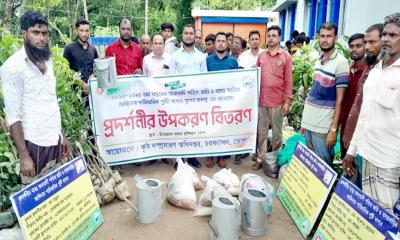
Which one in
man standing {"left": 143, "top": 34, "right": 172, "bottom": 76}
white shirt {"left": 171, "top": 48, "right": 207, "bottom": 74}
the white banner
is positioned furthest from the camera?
man standing {"left": 143, "top": 34, "right": 172, "bottom": 76}

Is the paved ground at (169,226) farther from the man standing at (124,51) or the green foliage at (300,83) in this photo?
the green foliage at (300,83)

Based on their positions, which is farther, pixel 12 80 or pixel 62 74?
pixel 62 74

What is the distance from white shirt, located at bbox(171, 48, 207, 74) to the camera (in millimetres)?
5148

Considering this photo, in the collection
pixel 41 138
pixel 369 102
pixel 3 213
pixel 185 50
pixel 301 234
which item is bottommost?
pixel 301 234

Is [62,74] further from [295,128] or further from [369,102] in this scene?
[295,128]

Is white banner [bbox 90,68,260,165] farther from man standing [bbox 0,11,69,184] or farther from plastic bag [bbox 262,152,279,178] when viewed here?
man standing [bbox 0,11,69,184]

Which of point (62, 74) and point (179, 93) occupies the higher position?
point (62, 74)

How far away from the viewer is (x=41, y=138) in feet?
9.61

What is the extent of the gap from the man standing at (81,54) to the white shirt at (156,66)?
770mm

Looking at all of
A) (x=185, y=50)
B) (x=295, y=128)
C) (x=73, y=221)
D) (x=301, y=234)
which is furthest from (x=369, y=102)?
(x=295, y=128)

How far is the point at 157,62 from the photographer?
210 inches

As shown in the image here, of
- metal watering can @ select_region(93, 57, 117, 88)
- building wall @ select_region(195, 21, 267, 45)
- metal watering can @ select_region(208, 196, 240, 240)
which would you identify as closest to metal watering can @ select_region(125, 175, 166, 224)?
metal watering can @ select_region(208, 196, 240, 240)

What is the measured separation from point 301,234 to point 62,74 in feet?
10.2

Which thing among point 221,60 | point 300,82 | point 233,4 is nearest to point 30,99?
point 221,60
